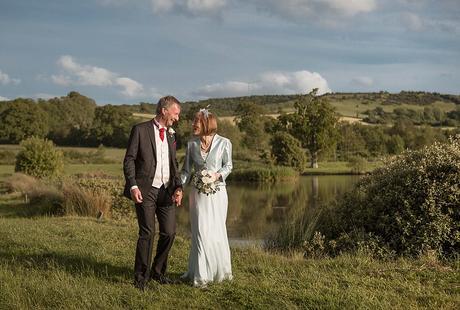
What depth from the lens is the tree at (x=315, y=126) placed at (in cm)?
5784

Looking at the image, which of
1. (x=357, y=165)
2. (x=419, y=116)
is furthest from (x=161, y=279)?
(x=419, y=116)

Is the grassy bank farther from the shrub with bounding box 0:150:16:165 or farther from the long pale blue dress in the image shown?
the shrub with bounding box 0:150:16:165

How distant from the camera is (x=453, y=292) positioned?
589 cm

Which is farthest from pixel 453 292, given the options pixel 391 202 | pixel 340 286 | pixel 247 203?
pixel 247 203

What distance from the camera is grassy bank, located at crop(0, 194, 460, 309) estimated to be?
5461mm

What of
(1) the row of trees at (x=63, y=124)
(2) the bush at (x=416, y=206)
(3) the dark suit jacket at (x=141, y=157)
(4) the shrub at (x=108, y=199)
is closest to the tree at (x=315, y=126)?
(1) the row of trees at (x=63, y=124)

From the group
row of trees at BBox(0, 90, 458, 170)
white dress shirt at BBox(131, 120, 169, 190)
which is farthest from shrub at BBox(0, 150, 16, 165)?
white dress shirt at BBox(131, 120, 169, 190)

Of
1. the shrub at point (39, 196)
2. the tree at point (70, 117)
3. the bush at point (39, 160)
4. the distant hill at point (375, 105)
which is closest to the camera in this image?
the shrub at point (39, 196)

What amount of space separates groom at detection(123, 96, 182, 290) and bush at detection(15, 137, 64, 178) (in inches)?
767

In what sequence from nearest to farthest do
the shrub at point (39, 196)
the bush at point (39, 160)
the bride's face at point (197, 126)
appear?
1. the bride's face at point (197, 126)
2. the shrub at point (39, 196)
3. the bush at point (39, 160)

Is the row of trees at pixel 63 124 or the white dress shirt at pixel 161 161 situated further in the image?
the row of trees at pixel 63 124

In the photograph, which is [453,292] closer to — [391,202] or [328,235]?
[391,202]

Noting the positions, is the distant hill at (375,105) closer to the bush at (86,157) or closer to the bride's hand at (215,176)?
the bush at (86,157)

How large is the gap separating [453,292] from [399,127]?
64102mm
